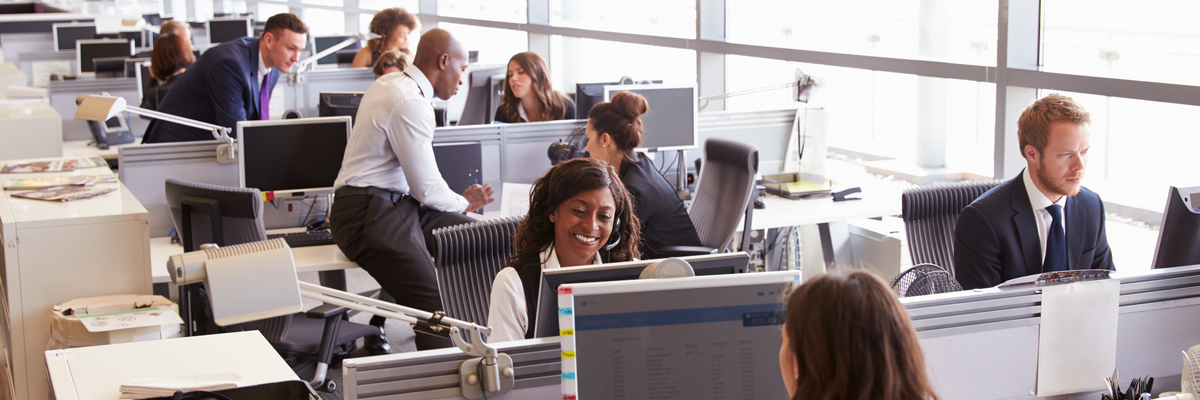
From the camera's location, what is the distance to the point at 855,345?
91cm

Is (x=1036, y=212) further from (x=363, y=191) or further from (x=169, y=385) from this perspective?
(x=363, y=191)

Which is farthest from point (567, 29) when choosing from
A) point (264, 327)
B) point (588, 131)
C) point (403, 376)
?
point (403, 376)

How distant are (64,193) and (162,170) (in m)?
1.12

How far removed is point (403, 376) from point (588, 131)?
1906 millimetres

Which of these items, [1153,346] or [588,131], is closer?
[1153,346]

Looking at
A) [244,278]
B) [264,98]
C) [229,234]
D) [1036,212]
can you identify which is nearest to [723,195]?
[1036,212]

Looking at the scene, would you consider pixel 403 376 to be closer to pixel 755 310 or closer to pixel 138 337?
pixel 755 310

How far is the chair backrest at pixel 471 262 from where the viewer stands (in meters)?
2.32

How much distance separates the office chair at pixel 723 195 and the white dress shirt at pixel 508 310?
50.6 inches

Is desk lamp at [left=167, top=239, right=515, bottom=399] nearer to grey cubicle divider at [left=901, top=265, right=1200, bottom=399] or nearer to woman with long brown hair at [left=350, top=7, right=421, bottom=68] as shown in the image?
grey cubicle divider at [left=901, top=265, right=1200, bottom=399]

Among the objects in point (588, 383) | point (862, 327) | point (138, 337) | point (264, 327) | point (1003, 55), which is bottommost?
point (264, 327)

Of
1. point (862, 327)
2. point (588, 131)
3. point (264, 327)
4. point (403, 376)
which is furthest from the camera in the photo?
point (588, 131)

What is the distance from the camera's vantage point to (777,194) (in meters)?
3.98

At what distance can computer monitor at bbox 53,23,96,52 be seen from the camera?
26.2ft
